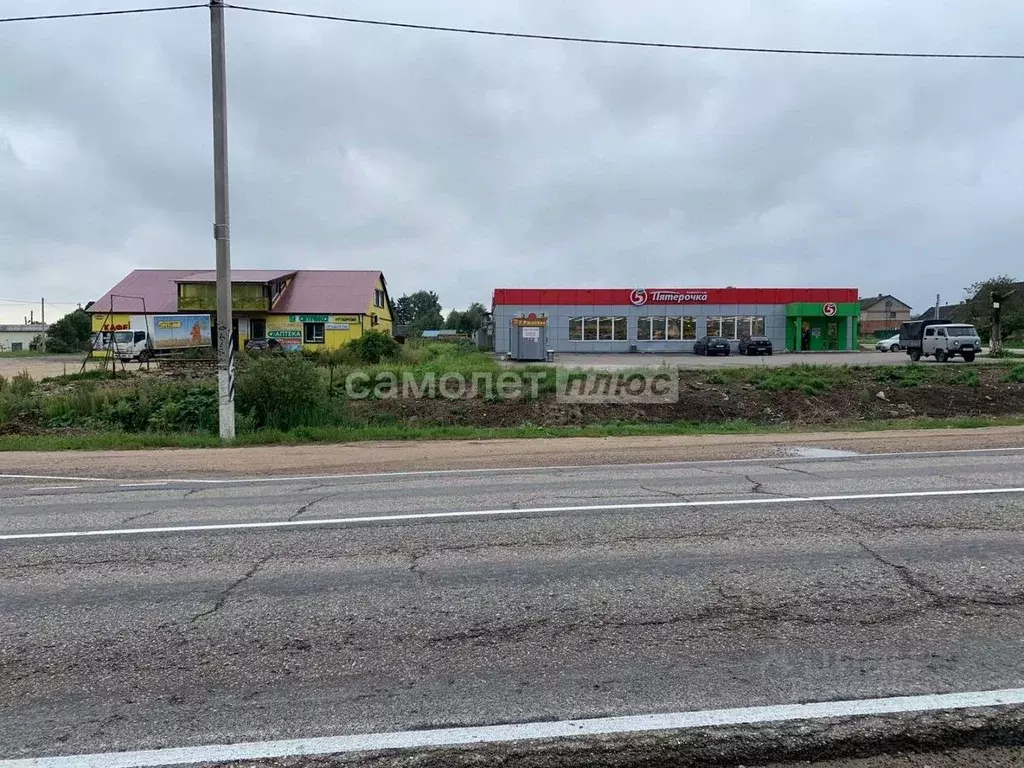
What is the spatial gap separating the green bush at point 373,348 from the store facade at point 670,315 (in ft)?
51.8

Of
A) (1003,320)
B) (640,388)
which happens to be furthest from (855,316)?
(640,388)

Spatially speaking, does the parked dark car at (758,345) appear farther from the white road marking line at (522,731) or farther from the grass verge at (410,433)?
the white road marking line at (522,731)

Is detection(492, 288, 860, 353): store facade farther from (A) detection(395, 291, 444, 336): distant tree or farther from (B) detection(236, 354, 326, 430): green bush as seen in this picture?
(A) detection(395, 291, 444, 336): distant tree

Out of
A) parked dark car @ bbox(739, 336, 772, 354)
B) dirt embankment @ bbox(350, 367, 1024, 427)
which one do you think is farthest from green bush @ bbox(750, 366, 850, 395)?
parked dark car @ bbox(739, 336, 772, 354)

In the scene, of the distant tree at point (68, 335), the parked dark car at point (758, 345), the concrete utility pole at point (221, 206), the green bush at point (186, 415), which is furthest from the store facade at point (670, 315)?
the distant tree at point (68, 335)

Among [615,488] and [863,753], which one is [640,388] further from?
[863,753]

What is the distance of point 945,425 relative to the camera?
1767 centimetres

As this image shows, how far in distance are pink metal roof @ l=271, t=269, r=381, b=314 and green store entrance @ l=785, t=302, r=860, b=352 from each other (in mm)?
32846

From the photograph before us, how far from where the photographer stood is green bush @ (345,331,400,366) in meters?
36.9

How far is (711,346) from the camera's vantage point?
48312 millimetres

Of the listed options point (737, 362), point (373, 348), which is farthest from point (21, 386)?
point (737, 362)

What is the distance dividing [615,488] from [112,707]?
6.42 m

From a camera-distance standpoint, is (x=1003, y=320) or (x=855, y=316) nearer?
(x=855, y=316)

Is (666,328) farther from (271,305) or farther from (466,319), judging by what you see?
(466,319)
